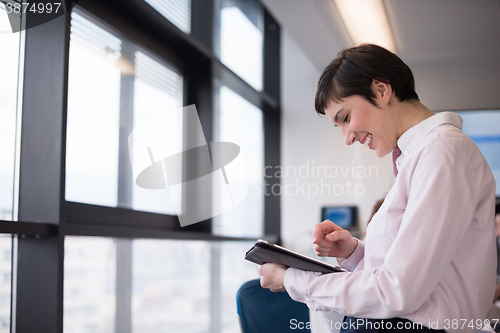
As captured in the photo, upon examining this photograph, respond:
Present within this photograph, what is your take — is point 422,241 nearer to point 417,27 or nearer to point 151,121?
point 151,121

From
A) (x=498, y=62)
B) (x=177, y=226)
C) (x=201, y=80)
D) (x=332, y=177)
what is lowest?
(x=177, y=226)

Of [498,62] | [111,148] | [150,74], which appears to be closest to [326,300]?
[111,148]

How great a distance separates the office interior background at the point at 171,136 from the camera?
5.79ft

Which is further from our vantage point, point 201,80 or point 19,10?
point 201,80

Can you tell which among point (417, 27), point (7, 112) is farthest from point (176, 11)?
point (417, 27)

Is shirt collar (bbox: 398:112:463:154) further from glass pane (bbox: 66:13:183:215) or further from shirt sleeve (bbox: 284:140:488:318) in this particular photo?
glass pane (bbox: 66:13:183:215)

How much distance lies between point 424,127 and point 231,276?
9.33ft

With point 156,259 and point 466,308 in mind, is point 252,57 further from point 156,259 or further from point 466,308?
point 466,308

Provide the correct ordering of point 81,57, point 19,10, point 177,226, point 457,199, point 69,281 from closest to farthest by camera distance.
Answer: point 457,199 < point 19,10 < point 69,281 < point 81,57 < point 177,226

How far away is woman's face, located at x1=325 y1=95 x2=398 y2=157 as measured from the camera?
3.80 feet

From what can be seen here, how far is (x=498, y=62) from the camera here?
4.12 m

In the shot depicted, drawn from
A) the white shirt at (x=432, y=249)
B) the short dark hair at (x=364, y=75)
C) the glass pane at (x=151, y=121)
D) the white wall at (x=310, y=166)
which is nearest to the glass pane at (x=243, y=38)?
the white wall at (x=310, y=166)

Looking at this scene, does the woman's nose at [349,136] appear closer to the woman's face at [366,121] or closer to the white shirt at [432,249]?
the woman's face at [366,121]

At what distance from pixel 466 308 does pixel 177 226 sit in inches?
85.5
